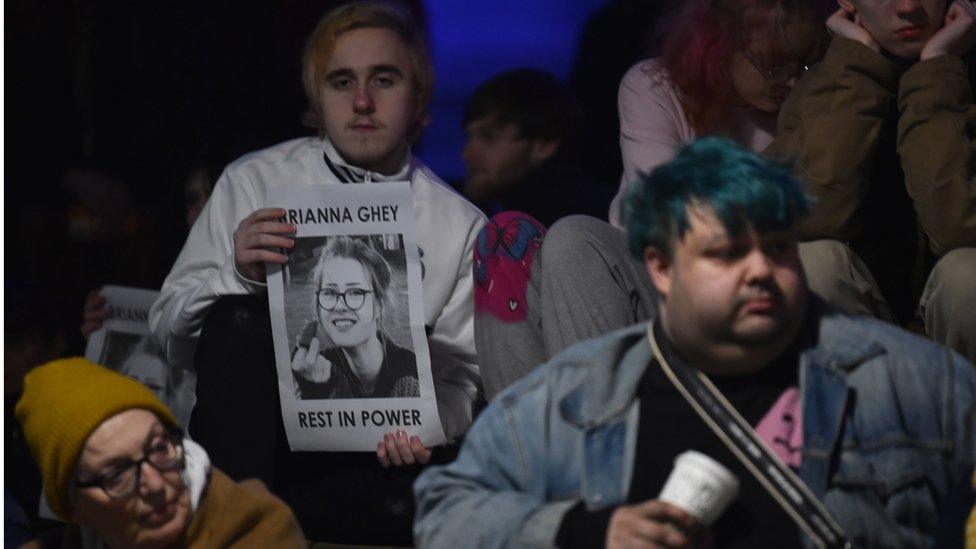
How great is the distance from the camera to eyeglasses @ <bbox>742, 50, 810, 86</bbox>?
4.21 m

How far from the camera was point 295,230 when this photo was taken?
4062mm

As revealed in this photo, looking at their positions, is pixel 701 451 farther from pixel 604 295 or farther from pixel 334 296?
pixel 334 296

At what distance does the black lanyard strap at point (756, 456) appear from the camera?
279 cm

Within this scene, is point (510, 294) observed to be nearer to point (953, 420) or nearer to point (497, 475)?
point (497, 475)

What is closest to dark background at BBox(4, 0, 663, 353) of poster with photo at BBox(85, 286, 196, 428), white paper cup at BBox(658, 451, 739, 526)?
poster with photo at BBox(85, 286, 196, 428)

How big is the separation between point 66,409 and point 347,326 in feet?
2.78

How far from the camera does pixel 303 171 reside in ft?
14.4

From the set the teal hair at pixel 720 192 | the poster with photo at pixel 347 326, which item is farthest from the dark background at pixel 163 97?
the teal hair at pixel 720 192

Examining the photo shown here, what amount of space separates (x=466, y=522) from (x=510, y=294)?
114 cm

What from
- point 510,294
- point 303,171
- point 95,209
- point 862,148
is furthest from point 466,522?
point 95,209

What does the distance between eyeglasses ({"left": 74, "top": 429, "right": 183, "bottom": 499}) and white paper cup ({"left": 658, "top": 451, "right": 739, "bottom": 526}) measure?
45.6 inches

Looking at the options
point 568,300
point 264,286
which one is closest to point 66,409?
point 264,286

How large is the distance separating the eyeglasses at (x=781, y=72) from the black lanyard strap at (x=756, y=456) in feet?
4.72

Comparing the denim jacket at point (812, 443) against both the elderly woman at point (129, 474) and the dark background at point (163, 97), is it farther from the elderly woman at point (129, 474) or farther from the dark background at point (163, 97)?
the dark background at point (163, 97)
